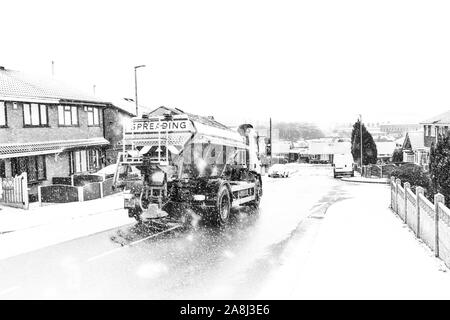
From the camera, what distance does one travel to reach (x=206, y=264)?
9.67m

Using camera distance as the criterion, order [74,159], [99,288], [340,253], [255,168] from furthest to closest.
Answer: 1. [74,159]
2. [255,168]
3. [340,253]
4. [99,288]

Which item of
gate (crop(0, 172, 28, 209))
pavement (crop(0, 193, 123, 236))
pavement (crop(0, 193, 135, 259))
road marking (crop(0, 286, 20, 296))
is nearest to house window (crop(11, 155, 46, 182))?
pavement (crop(0, 193, 123, 236))

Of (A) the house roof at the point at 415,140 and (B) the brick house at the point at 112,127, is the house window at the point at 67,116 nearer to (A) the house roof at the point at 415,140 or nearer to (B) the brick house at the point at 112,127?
(B) the brick house at the point at 112,127

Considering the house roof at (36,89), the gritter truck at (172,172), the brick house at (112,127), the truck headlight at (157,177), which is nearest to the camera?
the truck headlight at (157,177)

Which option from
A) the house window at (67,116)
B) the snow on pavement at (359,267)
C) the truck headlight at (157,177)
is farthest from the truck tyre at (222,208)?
the house window at (67,116)

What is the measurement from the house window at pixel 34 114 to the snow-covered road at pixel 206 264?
41.7ft

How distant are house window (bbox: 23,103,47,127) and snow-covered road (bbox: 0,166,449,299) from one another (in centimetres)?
1272

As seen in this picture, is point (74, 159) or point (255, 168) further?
point (74, 159)

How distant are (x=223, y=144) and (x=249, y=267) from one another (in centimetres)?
733

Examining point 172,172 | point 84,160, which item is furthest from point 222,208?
point 84,160

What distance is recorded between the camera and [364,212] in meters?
16.8

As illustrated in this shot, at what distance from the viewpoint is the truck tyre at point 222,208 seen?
14.0m
